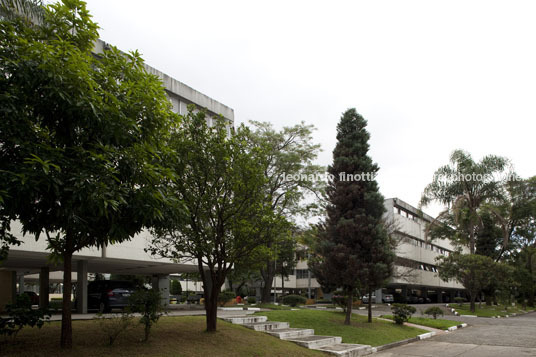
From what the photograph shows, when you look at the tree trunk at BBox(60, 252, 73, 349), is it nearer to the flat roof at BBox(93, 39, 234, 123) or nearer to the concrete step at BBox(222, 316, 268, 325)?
the concrete step at BBox(222, 316, 268, 325)

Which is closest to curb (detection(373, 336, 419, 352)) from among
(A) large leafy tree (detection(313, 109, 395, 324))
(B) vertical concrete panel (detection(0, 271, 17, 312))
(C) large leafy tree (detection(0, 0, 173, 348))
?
(A) large leafy tree (detection(313, 109, 395, 324))

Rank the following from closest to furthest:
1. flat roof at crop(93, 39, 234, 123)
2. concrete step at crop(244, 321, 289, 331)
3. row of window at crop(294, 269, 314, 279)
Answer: concrete step at crop(244, 321, 289, 331), flat roof at crop(93, 39, 234, 123), row of window at crop(294, 269, 314, 279)

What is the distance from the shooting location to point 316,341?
584 inches

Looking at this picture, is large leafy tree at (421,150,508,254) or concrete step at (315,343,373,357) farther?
large leafy tree at (421,150,508,254)

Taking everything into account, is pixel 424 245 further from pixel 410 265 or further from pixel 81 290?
pixel 81 290

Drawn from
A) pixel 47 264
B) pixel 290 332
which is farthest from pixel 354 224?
pixel 47 264

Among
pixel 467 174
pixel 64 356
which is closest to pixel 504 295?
pixel 467 174

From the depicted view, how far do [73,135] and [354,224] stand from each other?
15.1 metres

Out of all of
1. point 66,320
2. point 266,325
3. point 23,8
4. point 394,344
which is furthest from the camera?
point 394,344

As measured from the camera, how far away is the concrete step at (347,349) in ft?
45.8

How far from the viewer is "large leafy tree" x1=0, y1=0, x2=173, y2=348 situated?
7602mm

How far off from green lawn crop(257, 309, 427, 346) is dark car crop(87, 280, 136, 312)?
18.7ft

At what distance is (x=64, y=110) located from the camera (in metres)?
8.16

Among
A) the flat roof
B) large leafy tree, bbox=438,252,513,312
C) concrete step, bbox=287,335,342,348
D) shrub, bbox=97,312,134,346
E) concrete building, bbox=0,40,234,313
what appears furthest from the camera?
large leafy tree, bbox=438,252,513,312
